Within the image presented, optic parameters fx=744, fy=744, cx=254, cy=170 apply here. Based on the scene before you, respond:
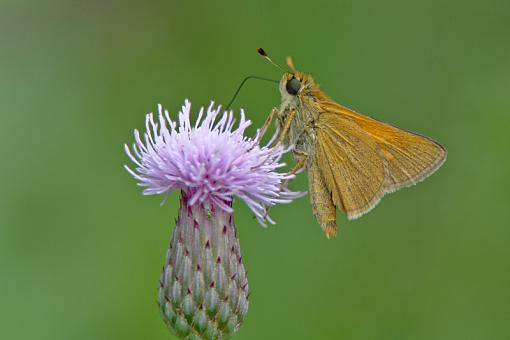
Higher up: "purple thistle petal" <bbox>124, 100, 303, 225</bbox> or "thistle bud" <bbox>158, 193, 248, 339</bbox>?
"purple thistle petal" <bbox>124, 100, 303, 225</bbox>

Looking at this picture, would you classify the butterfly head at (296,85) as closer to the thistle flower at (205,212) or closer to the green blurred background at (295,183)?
the thistle flower at (205,212)

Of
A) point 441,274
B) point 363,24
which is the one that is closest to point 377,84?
point 363,24

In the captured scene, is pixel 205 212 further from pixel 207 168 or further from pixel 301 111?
pixel 301 111

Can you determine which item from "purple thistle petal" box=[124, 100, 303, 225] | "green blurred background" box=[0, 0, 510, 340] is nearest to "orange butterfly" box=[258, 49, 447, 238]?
"purple thistle petal" box=[124, 100, 303, 225]

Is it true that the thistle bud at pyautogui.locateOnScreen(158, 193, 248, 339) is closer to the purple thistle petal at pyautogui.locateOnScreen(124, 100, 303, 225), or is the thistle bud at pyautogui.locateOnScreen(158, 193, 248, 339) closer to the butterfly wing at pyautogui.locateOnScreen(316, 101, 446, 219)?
the purple thistle petal at pyautogui.locateOnScreen(124, 100, 303, 225)

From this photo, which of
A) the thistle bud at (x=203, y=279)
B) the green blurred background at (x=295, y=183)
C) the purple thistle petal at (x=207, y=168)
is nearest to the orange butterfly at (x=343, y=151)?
the purple thistle petal at (x=207, y=168)

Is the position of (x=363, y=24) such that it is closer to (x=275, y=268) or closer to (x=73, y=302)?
(x=275, y=268)
